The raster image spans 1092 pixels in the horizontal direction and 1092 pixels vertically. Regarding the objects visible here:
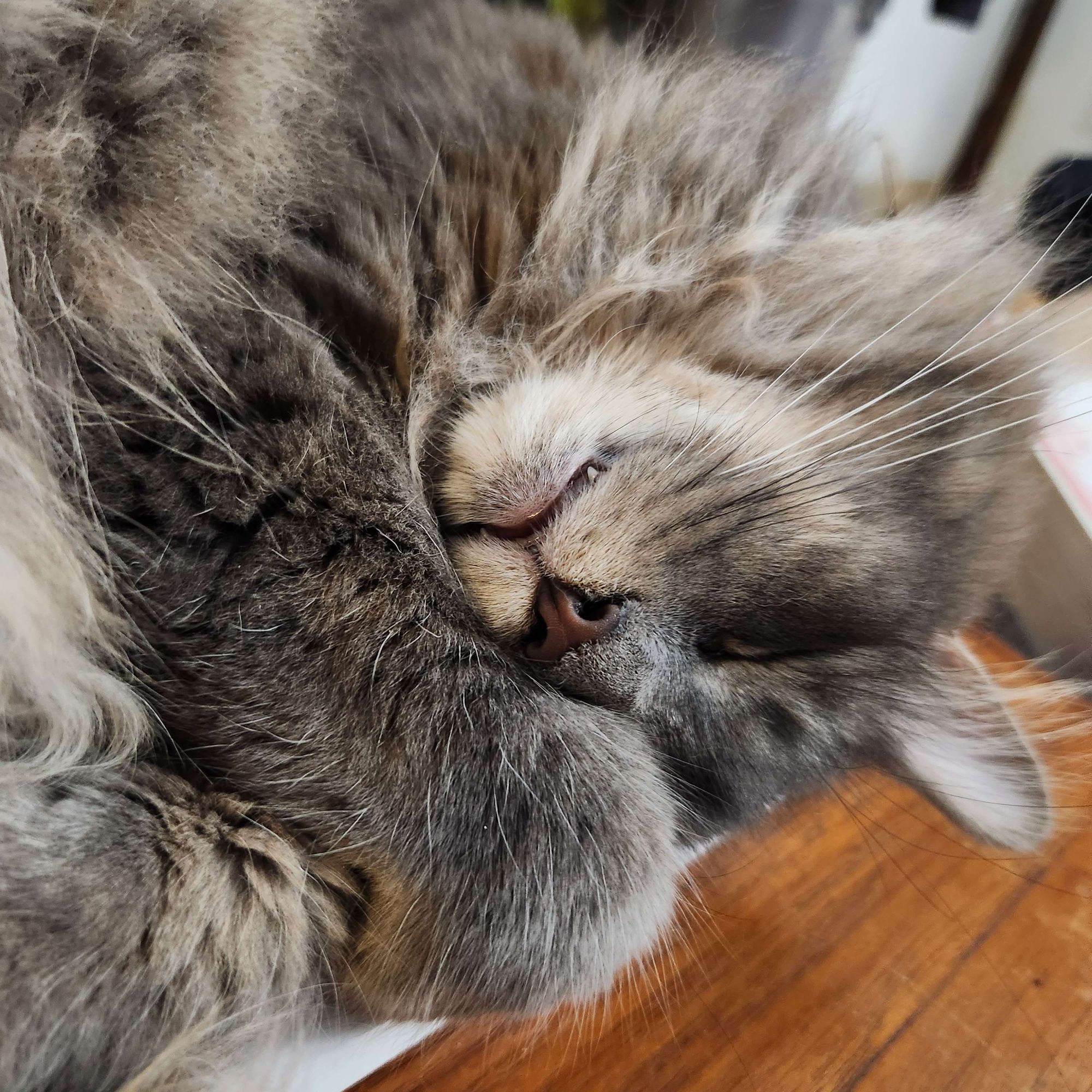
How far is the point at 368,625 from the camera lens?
2.45 ft

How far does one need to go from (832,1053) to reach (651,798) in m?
0.42

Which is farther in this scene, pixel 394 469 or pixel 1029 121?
pixel 1029 121

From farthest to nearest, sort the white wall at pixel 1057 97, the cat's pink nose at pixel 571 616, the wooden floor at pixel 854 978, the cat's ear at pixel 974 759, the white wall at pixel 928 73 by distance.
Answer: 1. the white wall at pixel 1057 97
2. the white wall at pixel 928 73
3. the cat's ear at pixel 974 759
4. the wooden floor at pixel 854 978
5. the cat's pink nose at pixel 571 616

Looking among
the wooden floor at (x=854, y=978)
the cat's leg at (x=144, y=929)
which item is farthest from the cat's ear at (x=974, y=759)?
the cat's leg at (x=144, y=929)

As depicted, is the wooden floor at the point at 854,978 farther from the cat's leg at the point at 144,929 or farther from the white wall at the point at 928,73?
the white wall at the point at 928,73

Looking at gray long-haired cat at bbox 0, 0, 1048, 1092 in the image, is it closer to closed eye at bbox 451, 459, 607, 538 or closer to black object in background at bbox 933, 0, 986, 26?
closed eye at bbox 451, 459, 607, 538

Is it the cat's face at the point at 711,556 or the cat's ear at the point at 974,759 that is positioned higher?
the cat's face at the point at 711,556

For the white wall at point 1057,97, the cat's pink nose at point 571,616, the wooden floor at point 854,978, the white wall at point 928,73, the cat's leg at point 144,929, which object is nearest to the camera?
the cat's leg at point 144,929

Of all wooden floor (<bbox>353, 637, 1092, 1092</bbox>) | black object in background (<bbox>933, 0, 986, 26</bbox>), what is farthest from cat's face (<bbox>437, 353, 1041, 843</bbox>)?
black object in background (<bbox>933, 0, 986, 26</bbox>)

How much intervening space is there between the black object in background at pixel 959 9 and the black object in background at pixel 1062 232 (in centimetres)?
93

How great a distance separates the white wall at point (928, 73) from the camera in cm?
199

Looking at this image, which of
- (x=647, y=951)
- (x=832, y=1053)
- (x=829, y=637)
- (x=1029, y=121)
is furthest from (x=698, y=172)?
(x=1029, y=121)

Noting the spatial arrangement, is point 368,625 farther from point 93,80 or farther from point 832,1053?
point 832,1053

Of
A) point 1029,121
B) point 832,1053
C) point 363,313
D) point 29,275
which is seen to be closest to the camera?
point 29,275
